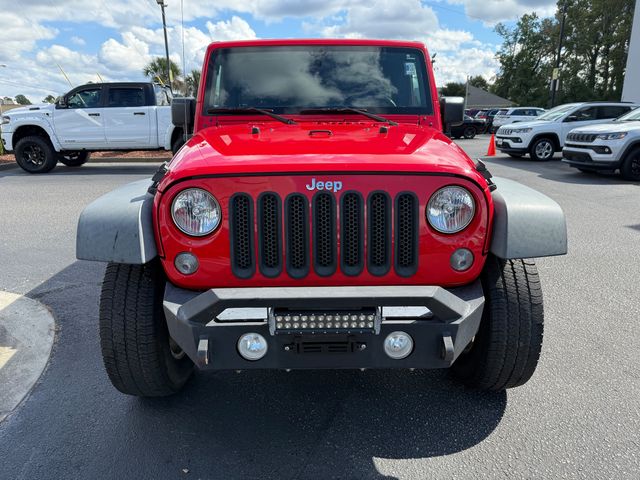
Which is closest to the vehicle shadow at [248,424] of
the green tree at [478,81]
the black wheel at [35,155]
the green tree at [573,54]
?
the black wheel at [35,155]

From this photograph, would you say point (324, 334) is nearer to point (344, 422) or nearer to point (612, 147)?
point (344, 422)

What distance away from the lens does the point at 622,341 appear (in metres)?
3.59

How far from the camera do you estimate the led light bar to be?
214cm

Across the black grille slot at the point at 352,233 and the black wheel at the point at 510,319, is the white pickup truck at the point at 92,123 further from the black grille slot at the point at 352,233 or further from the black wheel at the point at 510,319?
the black wheel at the point at 510,319

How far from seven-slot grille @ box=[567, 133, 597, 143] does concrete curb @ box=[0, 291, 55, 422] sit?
11162mm

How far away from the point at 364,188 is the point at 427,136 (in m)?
0.99

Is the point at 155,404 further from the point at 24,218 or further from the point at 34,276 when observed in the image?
the point at 24,218

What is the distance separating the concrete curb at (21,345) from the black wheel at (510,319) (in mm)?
2586

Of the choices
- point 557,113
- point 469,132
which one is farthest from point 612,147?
point 469,132

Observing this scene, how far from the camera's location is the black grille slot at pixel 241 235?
2.24 meters

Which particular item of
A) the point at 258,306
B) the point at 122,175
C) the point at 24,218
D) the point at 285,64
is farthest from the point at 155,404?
the point at 122,175

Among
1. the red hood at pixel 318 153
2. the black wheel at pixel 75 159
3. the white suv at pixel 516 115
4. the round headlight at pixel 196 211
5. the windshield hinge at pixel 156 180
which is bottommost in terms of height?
the black wheel at pixel 75 159

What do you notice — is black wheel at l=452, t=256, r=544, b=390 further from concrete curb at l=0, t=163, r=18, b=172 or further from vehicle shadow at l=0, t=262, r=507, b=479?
concrete curb at l=0, t=163, r=18, b=172

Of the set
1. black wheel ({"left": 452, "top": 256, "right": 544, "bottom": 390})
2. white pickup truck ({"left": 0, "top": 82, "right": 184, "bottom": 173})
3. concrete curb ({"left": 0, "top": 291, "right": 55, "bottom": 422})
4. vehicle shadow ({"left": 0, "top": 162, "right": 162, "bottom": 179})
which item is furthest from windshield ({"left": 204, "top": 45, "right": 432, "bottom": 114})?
white pickup truck ({"left": 0, "top": 82, "right": 184, "bottom": 173})
